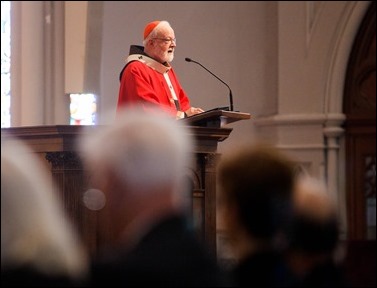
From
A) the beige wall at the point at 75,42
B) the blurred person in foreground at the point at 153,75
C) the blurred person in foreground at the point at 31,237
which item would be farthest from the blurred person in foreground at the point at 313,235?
the beige wall at the point at 75,42

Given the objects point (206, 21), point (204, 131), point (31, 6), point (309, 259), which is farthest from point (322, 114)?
point (309, 259)

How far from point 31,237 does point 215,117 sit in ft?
10.8

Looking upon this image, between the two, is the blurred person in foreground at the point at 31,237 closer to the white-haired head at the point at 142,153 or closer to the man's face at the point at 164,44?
the white-haired head at the point at 142,153

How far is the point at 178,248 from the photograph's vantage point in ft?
7.64

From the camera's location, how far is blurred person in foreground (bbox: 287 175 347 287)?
2.62 m

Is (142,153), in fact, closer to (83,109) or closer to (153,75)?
(153,75)

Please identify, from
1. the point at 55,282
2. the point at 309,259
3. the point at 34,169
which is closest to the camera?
the point at 55,282

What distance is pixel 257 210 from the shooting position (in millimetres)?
2604

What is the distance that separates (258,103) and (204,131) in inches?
209

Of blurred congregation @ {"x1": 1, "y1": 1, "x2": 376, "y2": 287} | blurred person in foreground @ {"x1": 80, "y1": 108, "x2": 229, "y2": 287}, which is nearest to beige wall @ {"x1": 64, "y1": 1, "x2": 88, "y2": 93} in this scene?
blurred congregation @ {"x1": 1, "y1": 1, "x2": 376, "y2": 287}

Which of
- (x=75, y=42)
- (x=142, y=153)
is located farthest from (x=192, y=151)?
(x=75, y=42)

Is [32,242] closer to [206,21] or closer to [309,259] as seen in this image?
[309,259]

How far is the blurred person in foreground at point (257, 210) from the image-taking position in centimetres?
258

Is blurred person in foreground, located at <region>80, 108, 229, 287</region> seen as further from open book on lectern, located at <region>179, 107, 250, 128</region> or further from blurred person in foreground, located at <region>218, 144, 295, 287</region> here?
open book on lectern, located at <region>179, 107, 250, 128</region>
